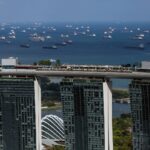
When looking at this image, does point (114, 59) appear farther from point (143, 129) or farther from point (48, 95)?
point (143, 129)

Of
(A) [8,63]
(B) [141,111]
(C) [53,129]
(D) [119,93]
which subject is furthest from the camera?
(D) [119,93]

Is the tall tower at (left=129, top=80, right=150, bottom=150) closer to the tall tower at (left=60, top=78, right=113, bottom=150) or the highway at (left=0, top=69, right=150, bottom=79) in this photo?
the highway at (left=0, top=69, right=150, bottom=79)

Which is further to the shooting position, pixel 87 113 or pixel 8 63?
pixel 8 63

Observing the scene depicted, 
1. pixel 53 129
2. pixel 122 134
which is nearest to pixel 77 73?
pixel 122 134

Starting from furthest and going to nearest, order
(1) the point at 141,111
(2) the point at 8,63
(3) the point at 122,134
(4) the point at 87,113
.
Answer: (3) the point at 122,134 → (2) the point at 8,63 → (4) the point at 87,113 → (1) the point at 141,111

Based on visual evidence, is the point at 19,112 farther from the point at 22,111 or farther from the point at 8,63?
the point at 8,63

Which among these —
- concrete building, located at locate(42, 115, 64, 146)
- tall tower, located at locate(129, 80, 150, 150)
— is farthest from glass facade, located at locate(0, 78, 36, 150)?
concrete building, located at locate(42, 115, 64, 146)

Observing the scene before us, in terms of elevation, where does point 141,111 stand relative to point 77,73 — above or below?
below
